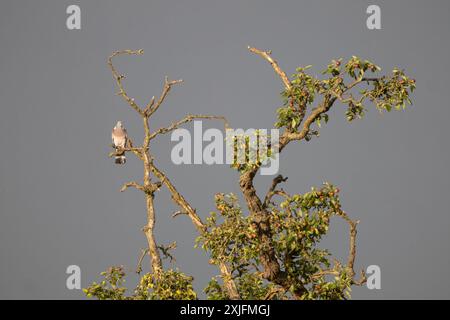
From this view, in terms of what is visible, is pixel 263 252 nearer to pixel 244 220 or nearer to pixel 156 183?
→ pixel 244 220

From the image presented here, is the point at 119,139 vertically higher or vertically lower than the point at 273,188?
higher

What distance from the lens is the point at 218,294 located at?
42.2ft

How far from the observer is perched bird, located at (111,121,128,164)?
48.1 feet

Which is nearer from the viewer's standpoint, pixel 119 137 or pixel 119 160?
pixel 119 137

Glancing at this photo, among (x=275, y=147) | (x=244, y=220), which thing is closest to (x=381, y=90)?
(x=275, y=147)

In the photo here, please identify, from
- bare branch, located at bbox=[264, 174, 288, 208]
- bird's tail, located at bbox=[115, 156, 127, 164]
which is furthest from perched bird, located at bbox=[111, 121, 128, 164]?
bare branch, located at bbox=[264, 174, 288, 208]

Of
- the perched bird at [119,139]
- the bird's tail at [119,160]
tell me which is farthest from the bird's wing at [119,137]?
the bird's tail at [119,160]

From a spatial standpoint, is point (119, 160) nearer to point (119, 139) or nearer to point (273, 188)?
point (119, 139)

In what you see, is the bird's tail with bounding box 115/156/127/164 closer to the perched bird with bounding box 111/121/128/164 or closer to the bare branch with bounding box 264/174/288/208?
the perched bird with bounding box 111/121/128/164

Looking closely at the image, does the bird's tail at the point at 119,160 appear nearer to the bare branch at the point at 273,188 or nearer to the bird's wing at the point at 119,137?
the bird's wing at the point at 119,137

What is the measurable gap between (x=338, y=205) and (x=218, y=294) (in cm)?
191

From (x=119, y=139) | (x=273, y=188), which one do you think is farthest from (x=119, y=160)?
(x=273, y=188)

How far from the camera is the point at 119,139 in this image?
1473 cm

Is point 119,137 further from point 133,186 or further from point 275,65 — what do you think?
point 275,65
